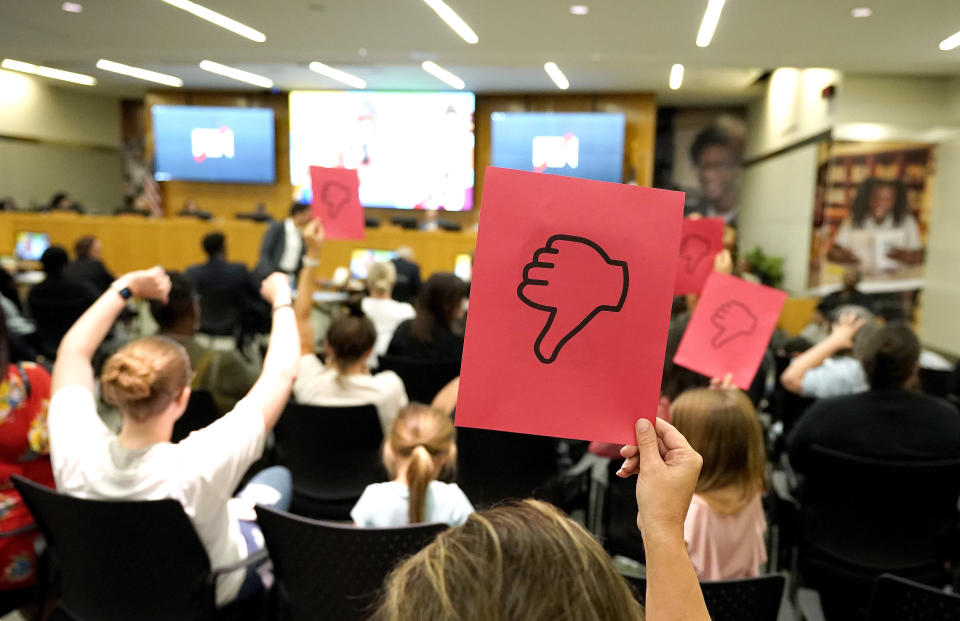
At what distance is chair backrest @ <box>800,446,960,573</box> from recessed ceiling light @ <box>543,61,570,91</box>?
18.8ft

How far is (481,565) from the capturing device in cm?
59

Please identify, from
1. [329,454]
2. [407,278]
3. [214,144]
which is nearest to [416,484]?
[329,454]

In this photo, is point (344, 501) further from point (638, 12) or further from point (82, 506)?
point (638, 12)

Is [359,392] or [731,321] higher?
[731,321]

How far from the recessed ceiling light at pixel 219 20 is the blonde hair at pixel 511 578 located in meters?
5.55

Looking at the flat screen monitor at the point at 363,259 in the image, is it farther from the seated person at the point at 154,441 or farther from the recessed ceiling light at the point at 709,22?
the seated person at the point at 154,441

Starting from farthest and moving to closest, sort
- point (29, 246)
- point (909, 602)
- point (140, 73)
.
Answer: point (140, 73)
point (29, 246)
point (909, 602)

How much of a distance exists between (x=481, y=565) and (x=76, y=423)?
150cm

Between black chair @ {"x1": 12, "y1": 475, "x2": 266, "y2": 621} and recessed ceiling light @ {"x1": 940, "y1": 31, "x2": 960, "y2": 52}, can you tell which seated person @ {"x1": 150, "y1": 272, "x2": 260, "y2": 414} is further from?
recessed ceiling light @ {"x1": 940, "y1": 31, "x2": 960, "y2": 52}

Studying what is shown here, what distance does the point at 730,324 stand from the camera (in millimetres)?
2072

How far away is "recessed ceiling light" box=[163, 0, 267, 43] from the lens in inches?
206

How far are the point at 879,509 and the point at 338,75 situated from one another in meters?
8.66

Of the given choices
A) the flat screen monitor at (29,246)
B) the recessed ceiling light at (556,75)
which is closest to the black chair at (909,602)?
the recessed ceiling light at (556,75)

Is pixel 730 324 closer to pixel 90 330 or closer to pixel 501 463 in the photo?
pixel 501 463
